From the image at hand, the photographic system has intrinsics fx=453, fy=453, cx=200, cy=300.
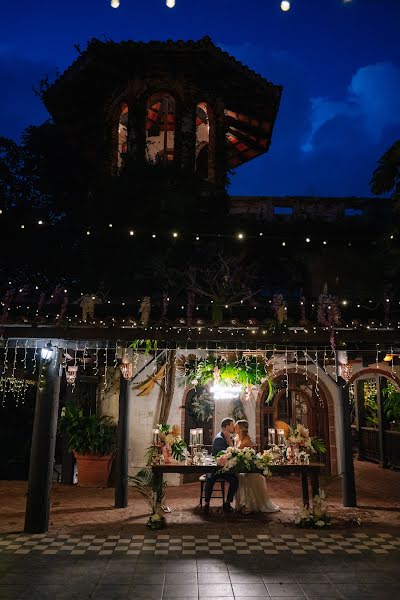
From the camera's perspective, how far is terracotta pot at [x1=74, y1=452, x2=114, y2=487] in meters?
12.1

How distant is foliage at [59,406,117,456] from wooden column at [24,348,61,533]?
3.88 metres

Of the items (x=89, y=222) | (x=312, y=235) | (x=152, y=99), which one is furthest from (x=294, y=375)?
(x=152, y=99)

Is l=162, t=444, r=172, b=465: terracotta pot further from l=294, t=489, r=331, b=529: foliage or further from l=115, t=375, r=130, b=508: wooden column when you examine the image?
l=294, t=489, r=331, b=529: foliage

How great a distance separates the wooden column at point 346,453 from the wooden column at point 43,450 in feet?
20.0

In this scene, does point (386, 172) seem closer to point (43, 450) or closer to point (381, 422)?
point (381, 422)

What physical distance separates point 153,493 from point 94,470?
3942mm

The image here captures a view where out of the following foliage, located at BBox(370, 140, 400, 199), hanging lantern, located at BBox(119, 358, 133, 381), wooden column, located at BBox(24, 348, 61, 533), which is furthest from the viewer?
foliage, located at BBox(370, 140, 400, 199)

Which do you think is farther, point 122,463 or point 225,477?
point 122,463

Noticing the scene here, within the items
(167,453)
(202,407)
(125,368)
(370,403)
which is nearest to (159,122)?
(202,407)

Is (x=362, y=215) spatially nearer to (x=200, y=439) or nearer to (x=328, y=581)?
(x=200, y=439)

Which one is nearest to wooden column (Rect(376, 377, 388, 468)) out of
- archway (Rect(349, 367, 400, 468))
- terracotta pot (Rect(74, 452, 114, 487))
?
archway (Rect(349, 367, 400, 468))

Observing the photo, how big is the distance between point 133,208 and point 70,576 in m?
10.9

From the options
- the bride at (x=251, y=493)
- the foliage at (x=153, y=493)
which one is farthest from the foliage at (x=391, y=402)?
the foliage at (x=153, y=493)

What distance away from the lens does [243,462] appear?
882cm
